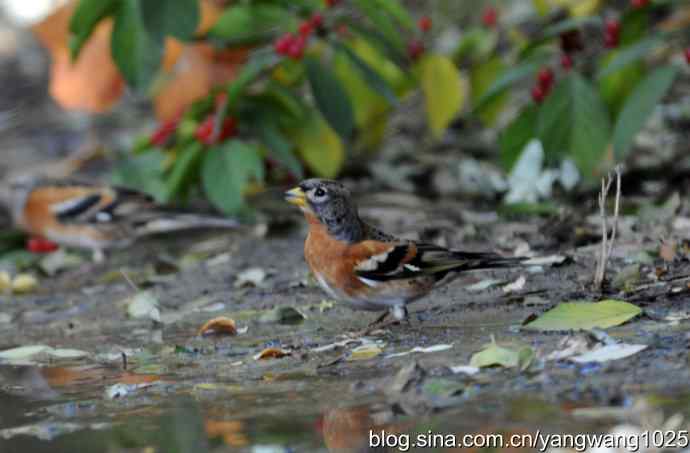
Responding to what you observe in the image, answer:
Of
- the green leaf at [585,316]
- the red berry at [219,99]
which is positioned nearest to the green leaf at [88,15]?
the red berry at [219,99]

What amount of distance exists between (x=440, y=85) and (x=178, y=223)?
2.12 meters

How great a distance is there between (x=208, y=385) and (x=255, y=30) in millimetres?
3427

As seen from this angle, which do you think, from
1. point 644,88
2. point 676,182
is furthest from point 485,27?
point 644,88

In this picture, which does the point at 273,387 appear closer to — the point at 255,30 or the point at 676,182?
the point at 255,30

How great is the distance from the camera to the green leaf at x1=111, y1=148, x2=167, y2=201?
8.43 metres

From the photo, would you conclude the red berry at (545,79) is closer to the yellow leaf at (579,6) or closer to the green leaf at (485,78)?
the yellow leaf at (579,6)

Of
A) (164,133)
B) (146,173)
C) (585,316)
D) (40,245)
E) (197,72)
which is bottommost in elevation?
(40,245)

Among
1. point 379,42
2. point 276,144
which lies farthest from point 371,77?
point 276,144

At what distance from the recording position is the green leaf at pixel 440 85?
8318mm

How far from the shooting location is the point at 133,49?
707cm

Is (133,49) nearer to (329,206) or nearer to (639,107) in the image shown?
(329,206)

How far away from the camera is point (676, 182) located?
8320 millimetres

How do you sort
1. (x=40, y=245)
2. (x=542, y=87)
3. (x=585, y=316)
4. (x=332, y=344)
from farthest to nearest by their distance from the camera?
(x=40, y=245) < (x=542, y=87) < (x=332, y=344) < (x=585, y=316)

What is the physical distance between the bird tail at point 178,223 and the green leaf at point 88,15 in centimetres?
183
